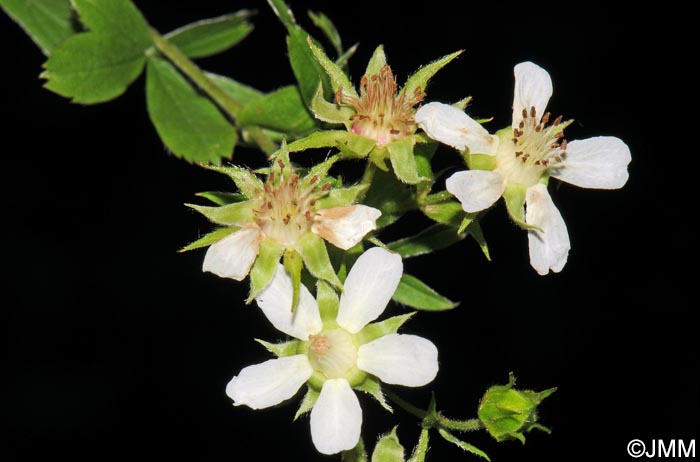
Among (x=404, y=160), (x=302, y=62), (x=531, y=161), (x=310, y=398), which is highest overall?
(x=302, y=62)

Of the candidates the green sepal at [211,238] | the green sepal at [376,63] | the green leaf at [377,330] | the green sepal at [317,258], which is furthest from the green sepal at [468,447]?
the green sepal at [376,63]

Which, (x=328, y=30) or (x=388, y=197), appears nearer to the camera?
(x=388, y=197)

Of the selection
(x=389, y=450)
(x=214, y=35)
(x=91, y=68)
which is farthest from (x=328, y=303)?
(x=214, y=35)

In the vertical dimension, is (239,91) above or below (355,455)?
above

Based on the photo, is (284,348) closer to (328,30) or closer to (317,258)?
(317,258)

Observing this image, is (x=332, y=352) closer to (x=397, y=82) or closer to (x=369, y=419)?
(x=397, y=82)

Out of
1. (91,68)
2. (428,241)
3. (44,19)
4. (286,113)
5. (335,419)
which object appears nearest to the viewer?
(335,419)

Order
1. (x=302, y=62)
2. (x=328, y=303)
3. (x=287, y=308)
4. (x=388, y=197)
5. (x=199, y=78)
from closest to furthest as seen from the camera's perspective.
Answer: (x=287, y=308), (x=328, y=303), (x=388, y=197), (x=302, y=62), (x=199, y=78)
